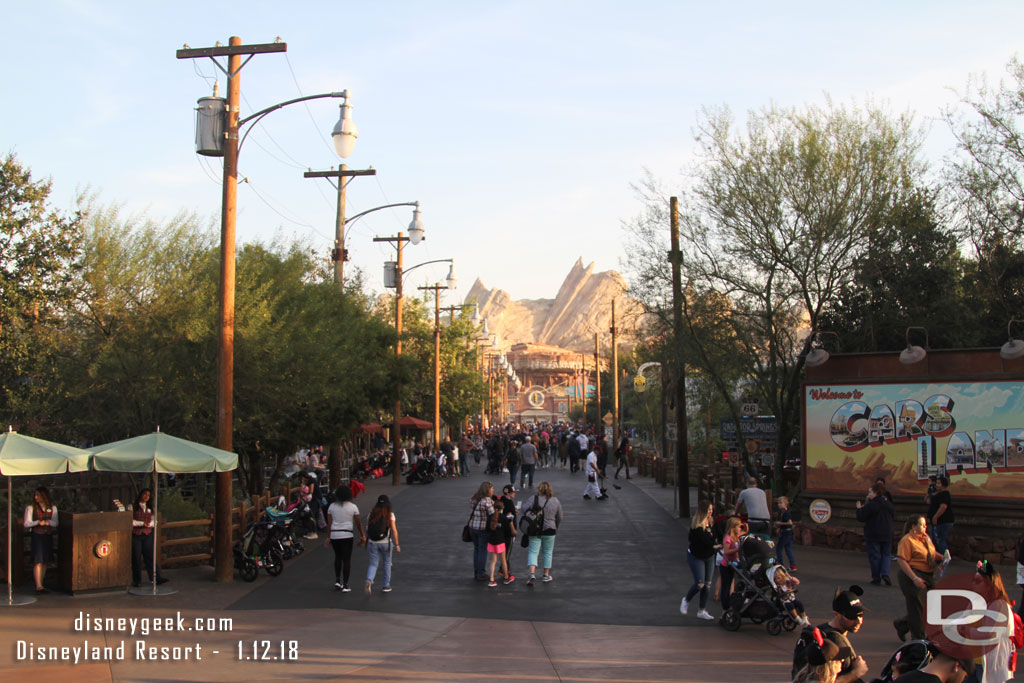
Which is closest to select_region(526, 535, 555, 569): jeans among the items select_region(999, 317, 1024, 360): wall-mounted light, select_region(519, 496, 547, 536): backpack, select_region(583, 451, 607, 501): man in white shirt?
select_region(519, 496, 547, 536): backpack

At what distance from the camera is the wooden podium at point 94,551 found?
13.3 m

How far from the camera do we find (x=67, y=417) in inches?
789

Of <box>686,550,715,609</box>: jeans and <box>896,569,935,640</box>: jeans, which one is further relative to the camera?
<box>686,550,715,609</box>: jeans

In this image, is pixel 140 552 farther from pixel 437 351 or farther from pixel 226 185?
pixel 437 351

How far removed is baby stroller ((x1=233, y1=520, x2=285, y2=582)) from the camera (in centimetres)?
1498

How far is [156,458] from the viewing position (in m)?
13.8

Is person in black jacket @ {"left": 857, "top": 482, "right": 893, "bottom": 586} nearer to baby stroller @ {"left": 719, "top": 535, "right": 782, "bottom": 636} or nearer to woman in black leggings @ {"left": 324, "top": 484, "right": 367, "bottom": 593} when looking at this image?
baby stroller @ {"left": 719, "top": 535, "right": 782, "bottom": 636}

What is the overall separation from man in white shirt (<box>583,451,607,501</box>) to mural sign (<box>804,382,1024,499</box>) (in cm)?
947

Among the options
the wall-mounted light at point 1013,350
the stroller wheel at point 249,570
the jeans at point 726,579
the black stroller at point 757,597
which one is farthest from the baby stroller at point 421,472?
the black stroller at point 757,597

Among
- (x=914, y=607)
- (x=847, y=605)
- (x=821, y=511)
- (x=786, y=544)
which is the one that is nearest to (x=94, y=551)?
(x=786, y=544)

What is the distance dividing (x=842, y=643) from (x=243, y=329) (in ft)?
50.2

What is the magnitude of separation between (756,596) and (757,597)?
0.10 feet

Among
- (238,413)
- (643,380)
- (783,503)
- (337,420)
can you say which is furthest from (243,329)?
(643,380)

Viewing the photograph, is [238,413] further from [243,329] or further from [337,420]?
[337,420]
